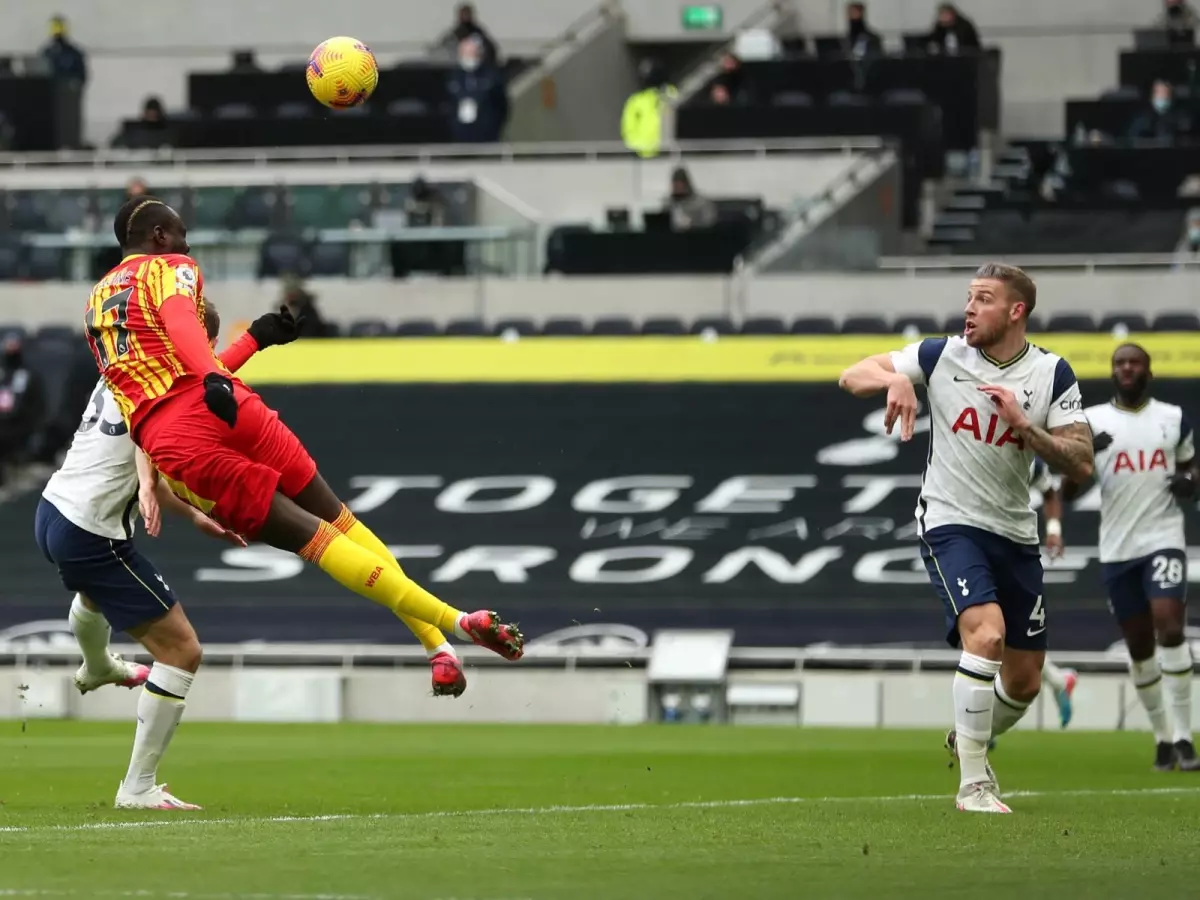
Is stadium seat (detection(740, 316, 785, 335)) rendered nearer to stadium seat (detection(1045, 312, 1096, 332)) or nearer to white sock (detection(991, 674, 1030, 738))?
stadium seat (detection(1045, 312, 1096, 332))

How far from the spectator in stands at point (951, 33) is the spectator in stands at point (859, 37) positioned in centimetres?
77

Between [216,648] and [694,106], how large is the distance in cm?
1247

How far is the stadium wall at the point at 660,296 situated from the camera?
25.5 m

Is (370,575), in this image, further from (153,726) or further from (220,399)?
(153,726)

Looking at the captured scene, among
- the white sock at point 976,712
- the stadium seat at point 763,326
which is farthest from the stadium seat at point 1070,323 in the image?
the white sock at point 976,712

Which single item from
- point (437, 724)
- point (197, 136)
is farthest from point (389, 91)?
point (437, 724)

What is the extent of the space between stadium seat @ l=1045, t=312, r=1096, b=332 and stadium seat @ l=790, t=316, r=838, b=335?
7.51 feet

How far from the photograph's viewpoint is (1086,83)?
113 ft

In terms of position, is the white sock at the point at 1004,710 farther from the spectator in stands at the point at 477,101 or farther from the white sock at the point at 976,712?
the spectator in stands at the point at 477,101

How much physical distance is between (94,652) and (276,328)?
1.75m

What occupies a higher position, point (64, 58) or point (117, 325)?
point (64, 58)

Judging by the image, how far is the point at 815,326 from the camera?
24.1m

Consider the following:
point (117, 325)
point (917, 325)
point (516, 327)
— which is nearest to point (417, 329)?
point (516, 327)

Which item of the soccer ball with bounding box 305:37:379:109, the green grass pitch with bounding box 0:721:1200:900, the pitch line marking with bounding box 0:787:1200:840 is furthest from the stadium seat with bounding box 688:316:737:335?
the pitch line marking with bounding box 0:787:1200:840
